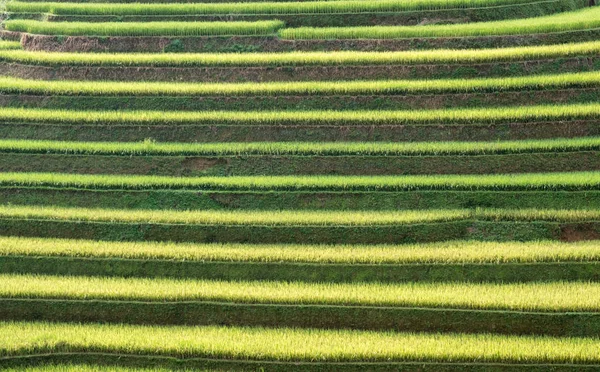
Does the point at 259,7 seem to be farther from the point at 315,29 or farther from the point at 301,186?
the point at 301,186

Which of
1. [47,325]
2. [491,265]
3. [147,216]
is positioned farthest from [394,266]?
[47,325]

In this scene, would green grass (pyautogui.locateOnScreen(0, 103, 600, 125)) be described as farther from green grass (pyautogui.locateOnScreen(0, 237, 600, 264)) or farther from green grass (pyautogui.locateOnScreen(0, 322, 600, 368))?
green grass (pyautogui.locateOnScreen(0, 322, 600, 368))

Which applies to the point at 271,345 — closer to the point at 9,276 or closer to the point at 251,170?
the point at 251,170

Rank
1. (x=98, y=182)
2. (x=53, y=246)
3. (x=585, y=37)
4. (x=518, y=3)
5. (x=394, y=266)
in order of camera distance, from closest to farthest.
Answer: (x=394, y=266)
(x=53, y=246)
(x=98, y=182)
(x=585, y=37)
(x=518, y=3)

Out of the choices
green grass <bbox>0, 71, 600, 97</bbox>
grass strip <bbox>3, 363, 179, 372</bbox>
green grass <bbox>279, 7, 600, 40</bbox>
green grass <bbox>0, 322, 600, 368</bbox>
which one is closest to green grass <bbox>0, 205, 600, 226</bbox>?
green grass <bbox>0, 322, 600, 368</bbox>

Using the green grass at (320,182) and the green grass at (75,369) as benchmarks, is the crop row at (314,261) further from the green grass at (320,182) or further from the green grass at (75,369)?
the green grass at (75,369)

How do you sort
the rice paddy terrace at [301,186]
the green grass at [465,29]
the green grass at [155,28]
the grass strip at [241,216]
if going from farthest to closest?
the green grass at [155,28] → the green grass at [465,29] → the grass strip at [241,216] → the rice paddy terrace at [301,186]

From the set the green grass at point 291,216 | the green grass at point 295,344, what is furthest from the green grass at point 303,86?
the green grass at point 295,344
